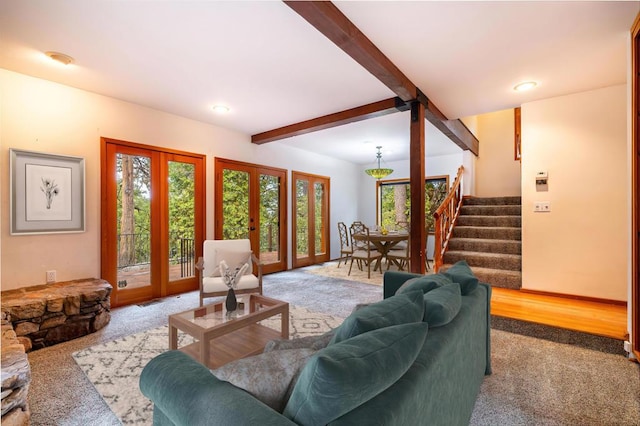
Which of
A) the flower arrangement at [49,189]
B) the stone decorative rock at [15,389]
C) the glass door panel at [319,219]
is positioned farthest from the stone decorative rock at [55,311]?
the glass door panel at [319,219]

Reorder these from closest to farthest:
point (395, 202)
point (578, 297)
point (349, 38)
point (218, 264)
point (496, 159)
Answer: point (349, 38) < point (578, 297) < point (218, 264) < point (496, 159) < point (395, 202)

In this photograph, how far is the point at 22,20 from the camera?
6.91 feet

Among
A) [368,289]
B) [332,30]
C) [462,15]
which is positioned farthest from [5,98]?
[368,289]

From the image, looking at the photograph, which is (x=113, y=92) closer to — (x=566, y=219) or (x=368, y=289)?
(x=368, y=289)

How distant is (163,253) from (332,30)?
11.6 ft

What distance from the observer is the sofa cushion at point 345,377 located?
26.1 inches

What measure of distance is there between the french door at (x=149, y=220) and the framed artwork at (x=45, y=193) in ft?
0.88

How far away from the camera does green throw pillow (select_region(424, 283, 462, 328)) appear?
121 centimetres

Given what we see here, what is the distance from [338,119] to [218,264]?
98.9 inches

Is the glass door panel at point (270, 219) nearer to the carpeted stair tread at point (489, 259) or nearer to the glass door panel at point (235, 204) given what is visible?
the glass door panel at point (235, 204)

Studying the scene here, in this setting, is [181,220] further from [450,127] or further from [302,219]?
[450,127]

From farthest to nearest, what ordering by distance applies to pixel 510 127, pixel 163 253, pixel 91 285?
pixel 510 127 → pixel 163 253 → pixel 91 285

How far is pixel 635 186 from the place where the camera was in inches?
83.8

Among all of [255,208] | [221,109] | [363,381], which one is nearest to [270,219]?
[255,208]
